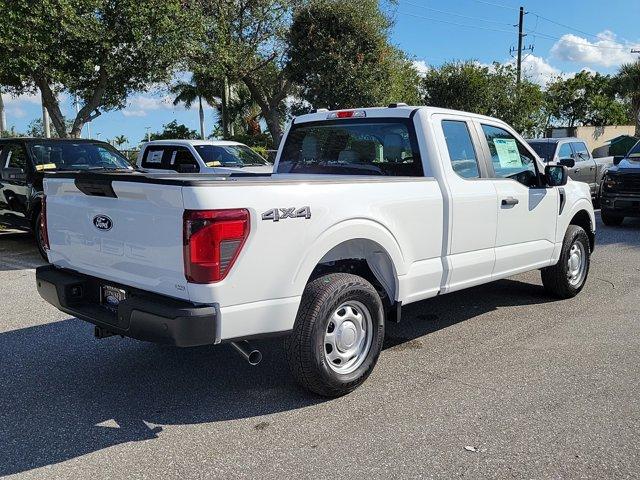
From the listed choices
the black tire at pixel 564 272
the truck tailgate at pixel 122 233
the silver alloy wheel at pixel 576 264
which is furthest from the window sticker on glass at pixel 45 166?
the silver alloy wheel at pixel 576 264

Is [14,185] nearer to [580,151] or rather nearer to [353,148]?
[353,148]

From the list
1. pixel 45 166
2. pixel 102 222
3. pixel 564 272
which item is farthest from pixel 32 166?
pixel 564 272

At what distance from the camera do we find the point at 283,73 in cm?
2583

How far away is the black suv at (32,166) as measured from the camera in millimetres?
9047

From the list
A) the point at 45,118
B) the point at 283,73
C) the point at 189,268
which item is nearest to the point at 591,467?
the point at 189,268

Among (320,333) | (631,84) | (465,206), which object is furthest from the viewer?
(631,84)

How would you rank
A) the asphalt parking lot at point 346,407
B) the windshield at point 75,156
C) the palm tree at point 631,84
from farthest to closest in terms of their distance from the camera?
1. the palm tree at point 631,84
2. the windshield at point 75,156
3. the asphalt parking lot at point 346,407

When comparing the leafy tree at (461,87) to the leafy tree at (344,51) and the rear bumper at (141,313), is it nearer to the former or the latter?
Answer: the leafy tree at (344,51)

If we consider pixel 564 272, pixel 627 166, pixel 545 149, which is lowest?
pixel 564 272

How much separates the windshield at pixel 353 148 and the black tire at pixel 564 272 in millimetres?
2405

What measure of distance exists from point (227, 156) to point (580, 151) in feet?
28.3

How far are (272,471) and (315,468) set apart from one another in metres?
0.22

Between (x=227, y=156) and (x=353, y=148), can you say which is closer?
(x=353, y=148)

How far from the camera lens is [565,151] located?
566 inches
